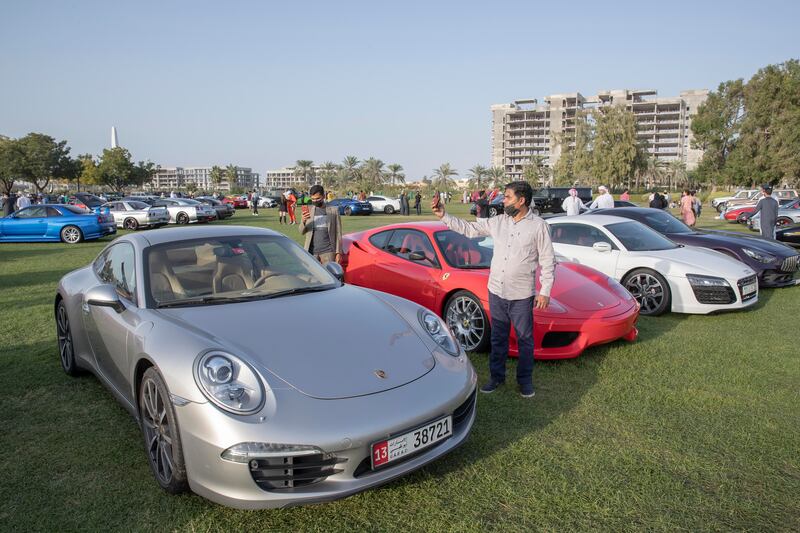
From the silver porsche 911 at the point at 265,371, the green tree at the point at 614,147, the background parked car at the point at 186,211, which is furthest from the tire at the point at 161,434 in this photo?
the green tree at the point at 614,147

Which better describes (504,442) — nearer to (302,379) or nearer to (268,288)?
(302,379)

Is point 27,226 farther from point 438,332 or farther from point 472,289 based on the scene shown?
point 438,332

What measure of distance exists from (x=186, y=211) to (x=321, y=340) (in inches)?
1033

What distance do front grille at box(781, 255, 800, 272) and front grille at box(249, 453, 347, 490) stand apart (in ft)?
30.7

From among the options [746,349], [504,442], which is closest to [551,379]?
[504,442]

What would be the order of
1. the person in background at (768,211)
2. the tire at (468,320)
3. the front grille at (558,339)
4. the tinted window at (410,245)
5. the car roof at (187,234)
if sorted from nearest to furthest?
the car roof at (187,234) → the front grille at (558,339) → the tire at (468,320) → the tinted window at (410,245) → the person in background at (768,211)

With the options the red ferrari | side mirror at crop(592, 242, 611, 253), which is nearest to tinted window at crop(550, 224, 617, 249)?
side mirror at crop(592, 242, 611, 253)

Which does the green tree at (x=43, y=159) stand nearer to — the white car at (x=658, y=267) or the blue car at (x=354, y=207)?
the blue car at (x=354, y=207)

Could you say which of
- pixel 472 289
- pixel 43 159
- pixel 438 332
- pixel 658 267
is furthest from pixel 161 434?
pixel 43 159

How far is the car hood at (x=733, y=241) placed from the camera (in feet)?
29.7

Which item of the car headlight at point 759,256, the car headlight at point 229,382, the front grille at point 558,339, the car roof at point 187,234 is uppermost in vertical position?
the car roof at point 187,234

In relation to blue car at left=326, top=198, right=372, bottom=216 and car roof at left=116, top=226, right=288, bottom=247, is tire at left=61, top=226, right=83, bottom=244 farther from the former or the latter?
blue car at left=326, top=198, right=372, bottom=216

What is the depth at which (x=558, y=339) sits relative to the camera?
5.17 metres

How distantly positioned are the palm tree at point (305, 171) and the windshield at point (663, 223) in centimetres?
12947
